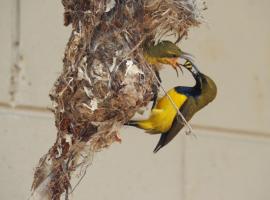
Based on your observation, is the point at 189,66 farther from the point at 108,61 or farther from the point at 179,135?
the point at 179,135

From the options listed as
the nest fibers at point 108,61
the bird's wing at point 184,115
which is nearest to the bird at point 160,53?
the nest fibers at point 108,61

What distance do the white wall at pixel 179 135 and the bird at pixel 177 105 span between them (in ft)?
0.22

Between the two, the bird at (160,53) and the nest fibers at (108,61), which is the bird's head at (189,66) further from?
the nest fibers at (108,61)

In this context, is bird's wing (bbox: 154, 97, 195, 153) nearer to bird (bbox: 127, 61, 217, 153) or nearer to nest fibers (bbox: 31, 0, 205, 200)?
bird (bbox: 127, 61, 217, 153)

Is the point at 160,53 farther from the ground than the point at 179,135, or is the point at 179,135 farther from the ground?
the point at 160,53

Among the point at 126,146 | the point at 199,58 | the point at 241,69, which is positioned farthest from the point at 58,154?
the point at 241,69

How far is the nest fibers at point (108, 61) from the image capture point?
206cm

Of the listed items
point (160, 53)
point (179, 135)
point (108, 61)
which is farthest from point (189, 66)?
point (179, 135)

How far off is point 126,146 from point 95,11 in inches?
40.5

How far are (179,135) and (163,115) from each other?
0.81 m

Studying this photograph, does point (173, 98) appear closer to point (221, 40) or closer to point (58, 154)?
point (58, 154)

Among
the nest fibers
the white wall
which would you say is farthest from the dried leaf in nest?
the white wall

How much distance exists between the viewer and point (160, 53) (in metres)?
2.17

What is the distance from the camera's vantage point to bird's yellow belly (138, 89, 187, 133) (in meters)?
2.30
